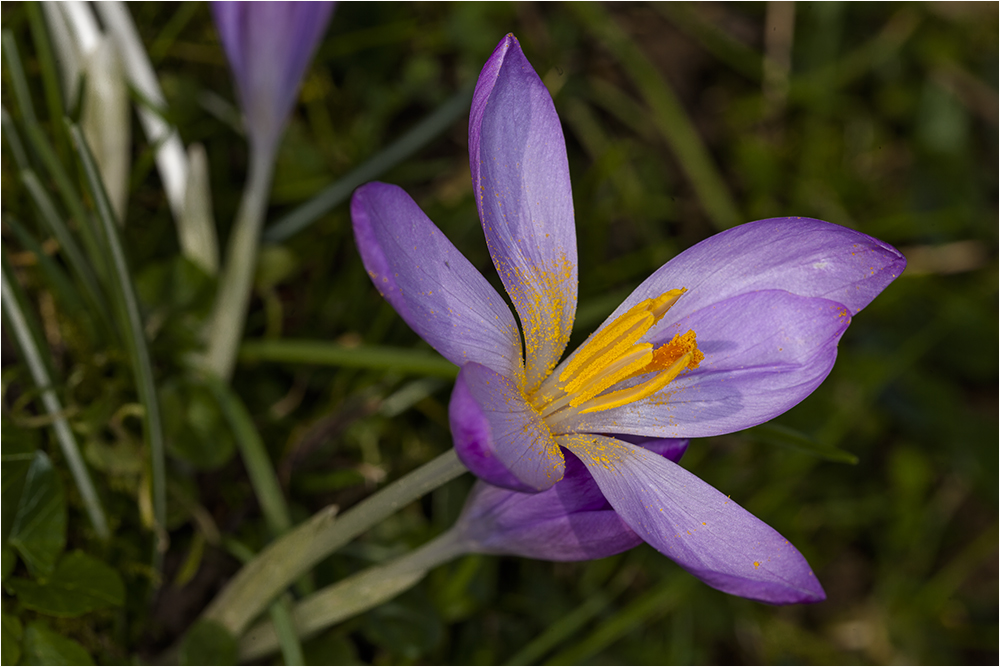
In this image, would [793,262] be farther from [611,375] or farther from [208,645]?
[208,645]

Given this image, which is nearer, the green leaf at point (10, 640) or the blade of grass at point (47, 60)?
the green leaf at point (10, 640)

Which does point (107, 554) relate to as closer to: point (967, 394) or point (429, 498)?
point (429, 498)

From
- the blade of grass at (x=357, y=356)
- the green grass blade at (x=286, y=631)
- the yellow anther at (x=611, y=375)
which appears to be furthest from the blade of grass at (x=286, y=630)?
the yellow anther at (x=611, y=375)

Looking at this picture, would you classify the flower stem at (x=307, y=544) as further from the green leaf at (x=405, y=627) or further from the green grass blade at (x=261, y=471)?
the green leaf at (x=405, y=627)

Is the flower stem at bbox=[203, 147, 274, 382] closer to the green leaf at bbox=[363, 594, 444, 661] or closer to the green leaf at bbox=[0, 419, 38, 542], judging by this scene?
the green leaf at bbox=[0, 419, 38, 542]

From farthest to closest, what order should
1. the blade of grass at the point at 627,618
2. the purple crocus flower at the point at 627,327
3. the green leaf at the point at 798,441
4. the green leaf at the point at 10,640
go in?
the blade of grass at the point at 627,618 → the green leaf at the point at 798,441 → the green leaf at the point at 10,640 → the purple crocus flower at the point at 627,327

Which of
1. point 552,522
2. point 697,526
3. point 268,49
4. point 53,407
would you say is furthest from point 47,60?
point 697,526

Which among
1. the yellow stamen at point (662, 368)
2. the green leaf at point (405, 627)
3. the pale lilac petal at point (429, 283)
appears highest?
the pale lilac petal at point (429, 283)

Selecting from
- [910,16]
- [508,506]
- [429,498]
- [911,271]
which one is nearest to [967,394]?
[911,271]
